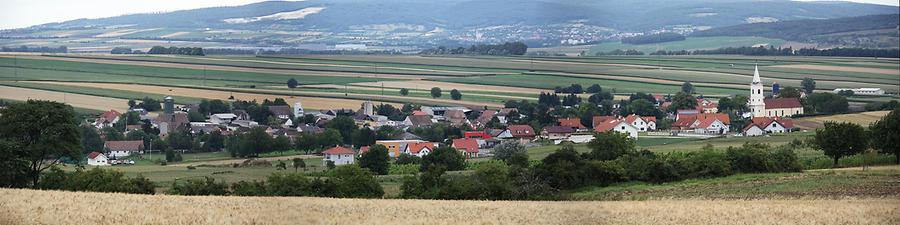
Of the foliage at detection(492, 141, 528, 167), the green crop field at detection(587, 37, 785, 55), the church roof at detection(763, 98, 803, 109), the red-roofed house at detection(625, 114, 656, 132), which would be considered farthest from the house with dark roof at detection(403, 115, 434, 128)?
the green crop field at detection(587, 37, 785, 55)

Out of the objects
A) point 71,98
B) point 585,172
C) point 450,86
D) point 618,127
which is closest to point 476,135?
point 618,127

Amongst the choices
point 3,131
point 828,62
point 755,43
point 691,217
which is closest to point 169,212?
point 691,217

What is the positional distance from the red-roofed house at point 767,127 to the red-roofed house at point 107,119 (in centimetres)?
3678

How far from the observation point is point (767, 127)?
254ft

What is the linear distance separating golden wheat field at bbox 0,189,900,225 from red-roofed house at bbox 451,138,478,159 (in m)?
34.7

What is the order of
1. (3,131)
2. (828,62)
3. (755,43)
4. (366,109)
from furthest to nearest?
1. (755,43)
2. (828,62)
3. (366,109)
4. (3,131)

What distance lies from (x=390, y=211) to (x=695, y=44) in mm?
165394

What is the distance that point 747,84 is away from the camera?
119188 mm

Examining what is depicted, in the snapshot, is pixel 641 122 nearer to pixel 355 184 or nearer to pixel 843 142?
Result: pixel 843 142

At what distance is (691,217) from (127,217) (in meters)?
10.4

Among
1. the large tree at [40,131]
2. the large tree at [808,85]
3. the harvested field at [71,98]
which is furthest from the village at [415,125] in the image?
the large tree at [40,131]

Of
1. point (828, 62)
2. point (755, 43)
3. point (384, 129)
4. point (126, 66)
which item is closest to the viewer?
point (384, 129)

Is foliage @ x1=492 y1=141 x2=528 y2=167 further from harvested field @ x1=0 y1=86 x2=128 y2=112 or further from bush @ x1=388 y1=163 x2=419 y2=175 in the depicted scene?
harvested field @ x1=0 y1=86 x2=128 y2=112

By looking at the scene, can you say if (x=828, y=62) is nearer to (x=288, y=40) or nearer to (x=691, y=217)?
(x=288, y=40)
